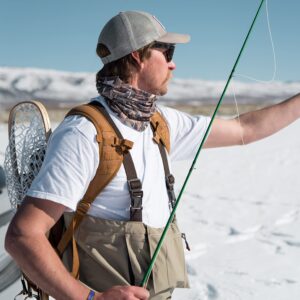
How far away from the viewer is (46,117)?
2109mm

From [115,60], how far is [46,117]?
1.12 ft

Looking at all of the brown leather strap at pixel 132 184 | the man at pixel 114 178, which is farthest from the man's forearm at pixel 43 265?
the brown leather strap at pixel 132 184

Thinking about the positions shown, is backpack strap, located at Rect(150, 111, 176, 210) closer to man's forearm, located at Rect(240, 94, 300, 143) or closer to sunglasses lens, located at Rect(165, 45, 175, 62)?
sunglasses lens, located at Rect(165, 45, 175, 62)

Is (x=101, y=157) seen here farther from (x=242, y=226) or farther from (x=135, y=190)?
(x=242, y=226)

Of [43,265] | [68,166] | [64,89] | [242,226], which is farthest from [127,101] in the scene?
[64,89]

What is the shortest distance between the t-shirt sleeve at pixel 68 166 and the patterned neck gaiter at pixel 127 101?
0.21 m

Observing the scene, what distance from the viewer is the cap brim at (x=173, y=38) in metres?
2.03

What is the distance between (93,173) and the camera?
1763mm

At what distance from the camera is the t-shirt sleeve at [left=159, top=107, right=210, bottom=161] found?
2.25 metres

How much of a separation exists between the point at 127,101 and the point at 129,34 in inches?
9.4

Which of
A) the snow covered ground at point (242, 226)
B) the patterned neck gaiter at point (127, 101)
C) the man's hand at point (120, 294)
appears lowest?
the snow covered ground at point (242, 226)

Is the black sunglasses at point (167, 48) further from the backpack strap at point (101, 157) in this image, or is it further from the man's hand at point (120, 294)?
the man's hand at point (120, 294)

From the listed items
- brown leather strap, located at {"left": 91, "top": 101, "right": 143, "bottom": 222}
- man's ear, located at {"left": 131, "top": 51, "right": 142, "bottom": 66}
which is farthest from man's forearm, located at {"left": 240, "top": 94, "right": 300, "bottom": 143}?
brown leather strap, located at {"left": 91, "top": 101, "right": 143, "bottom": 222}

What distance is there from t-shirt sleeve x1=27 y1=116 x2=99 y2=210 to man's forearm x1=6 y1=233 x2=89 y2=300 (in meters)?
0.14
